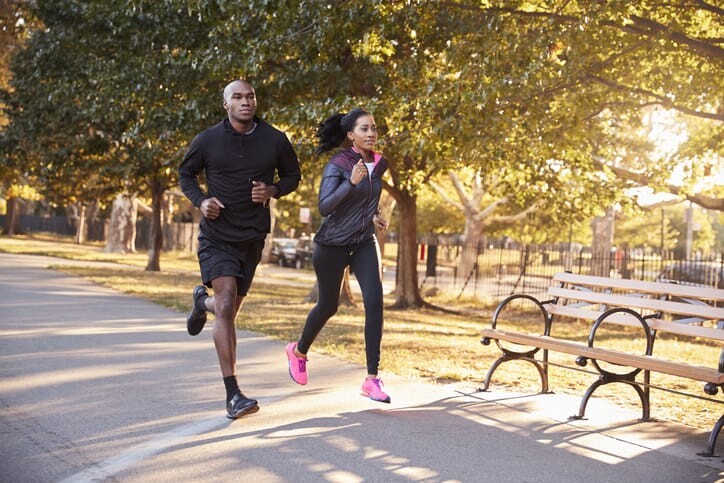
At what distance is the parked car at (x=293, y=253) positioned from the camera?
43844mm

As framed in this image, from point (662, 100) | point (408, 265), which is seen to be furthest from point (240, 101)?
point (408, 265)

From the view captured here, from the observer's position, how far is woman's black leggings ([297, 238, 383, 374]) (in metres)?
6.25

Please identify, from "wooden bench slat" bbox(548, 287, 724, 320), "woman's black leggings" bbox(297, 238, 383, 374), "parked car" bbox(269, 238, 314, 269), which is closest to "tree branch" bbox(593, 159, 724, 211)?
"wooden bench slat" bbox(548, 287, 724, 320)

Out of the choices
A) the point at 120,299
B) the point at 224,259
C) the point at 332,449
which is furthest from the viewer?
the point at 120,299

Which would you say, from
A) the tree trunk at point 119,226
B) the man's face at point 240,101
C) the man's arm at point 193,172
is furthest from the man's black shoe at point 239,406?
the tree trunk at point 119,226

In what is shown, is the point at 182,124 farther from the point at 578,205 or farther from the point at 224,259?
the point at 224,259

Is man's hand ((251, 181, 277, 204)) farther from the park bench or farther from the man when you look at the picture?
the park bench

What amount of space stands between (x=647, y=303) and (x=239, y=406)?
3.37 metres

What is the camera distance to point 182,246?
5528 cm

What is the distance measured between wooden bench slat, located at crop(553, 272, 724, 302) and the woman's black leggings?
224 centimetres

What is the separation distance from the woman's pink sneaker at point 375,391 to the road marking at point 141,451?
3.55ft

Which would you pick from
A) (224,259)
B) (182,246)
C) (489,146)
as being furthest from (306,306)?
(182,246)

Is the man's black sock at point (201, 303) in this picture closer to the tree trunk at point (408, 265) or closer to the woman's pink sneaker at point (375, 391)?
the woman's pink sneaker at point (375, 391)

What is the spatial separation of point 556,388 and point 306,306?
9.25m
